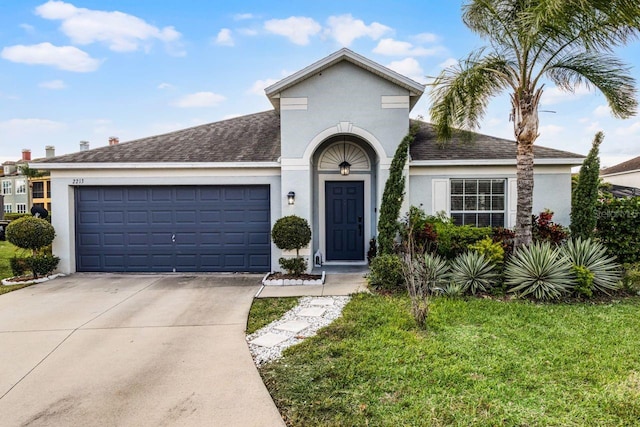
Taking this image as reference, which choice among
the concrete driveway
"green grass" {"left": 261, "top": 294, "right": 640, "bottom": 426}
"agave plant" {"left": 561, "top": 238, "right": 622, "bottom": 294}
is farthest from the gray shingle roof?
"green grass" {"left": 261, "top": 294, "right": 640, "bottom": 426}

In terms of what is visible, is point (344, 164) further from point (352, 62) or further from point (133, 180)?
point (133, 180)

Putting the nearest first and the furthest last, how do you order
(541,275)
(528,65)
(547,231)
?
1. (541,275)
2. (528,65)
3. (547,231)

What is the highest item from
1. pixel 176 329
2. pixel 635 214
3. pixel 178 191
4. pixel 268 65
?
pixel 268 65

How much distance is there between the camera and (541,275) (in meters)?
6.78

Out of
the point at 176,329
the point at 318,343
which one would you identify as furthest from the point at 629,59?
the point at 176,329

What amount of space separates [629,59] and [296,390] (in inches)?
368

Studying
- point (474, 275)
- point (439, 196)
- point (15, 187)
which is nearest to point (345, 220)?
point (439, 196)

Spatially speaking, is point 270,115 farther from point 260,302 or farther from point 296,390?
point 296,390

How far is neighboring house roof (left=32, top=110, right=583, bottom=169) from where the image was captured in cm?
961

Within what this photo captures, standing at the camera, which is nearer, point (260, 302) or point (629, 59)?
point (260, 302)

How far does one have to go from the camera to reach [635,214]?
8.73m

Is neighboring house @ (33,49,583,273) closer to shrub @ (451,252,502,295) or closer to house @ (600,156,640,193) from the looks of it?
shrub @ (451,252,502,295)

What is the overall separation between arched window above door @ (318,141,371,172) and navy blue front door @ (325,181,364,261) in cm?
45

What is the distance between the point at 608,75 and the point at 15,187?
202 feet
